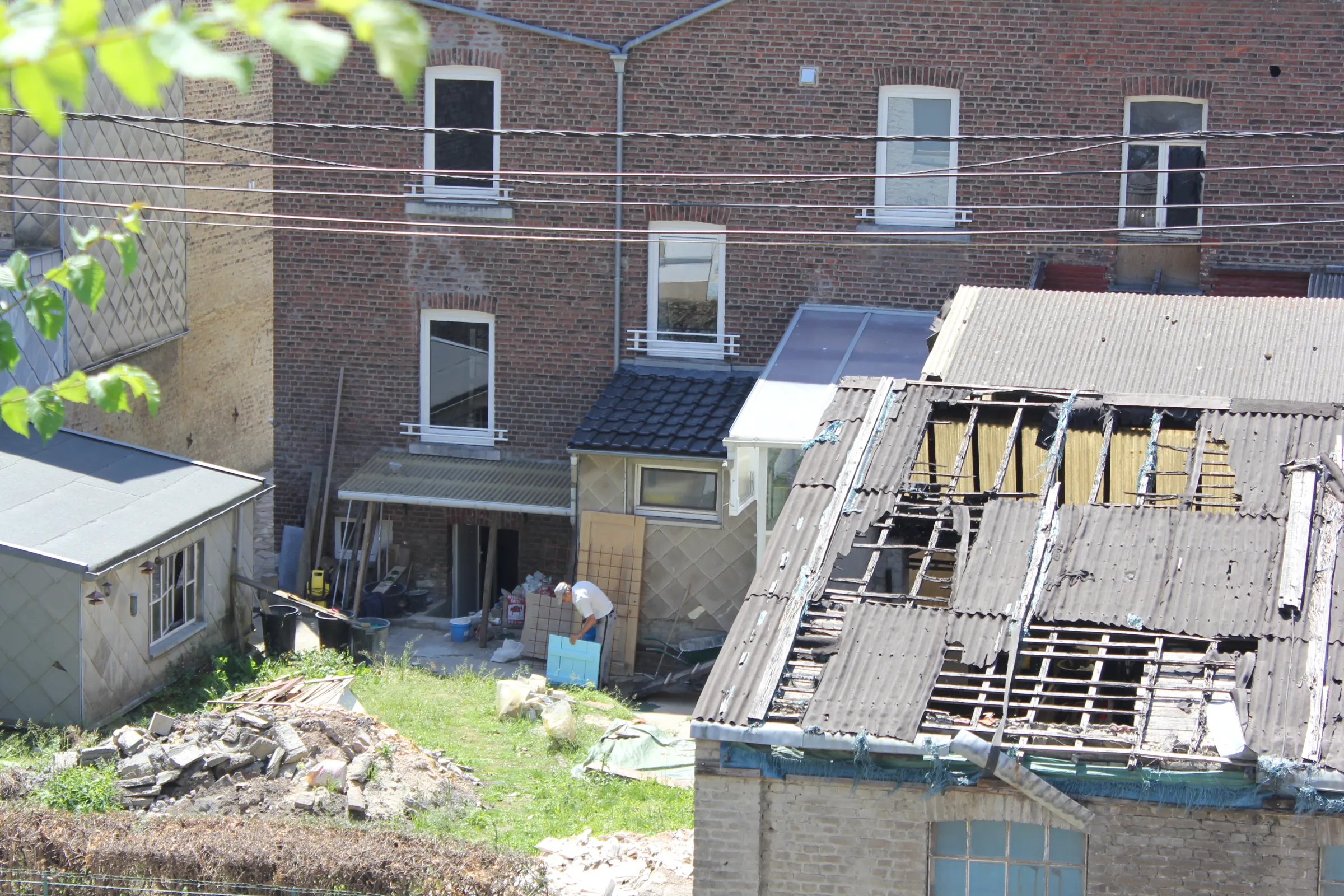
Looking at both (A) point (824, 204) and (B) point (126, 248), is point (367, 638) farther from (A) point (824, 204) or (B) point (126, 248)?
(B) point (126, 248)

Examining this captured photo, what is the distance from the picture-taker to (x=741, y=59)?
19531mm

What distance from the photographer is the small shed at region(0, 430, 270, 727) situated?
15086 millimetres

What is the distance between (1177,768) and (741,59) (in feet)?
42.8

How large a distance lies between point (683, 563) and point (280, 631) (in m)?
4.66

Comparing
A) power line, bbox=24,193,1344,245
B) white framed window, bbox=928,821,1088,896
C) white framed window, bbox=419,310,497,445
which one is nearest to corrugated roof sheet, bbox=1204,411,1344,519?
white framed window, bbox=928,821,1088,896

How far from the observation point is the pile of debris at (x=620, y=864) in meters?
12.4

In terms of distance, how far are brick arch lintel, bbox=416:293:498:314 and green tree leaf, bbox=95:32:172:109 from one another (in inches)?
677

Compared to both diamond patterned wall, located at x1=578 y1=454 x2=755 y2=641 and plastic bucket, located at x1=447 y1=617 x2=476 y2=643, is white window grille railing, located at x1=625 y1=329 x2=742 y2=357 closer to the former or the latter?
diamond patterned wall, located at x1=578 y1=454 x2=755 y2=641

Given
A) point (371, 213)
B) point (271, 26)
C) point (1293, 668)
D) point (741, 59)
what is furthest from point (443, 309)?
Result: point (271, 26)

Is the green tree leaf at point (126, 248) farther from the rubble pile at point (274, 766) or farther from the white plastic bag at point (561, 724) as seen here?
the white plastic bag at point (561, 724)

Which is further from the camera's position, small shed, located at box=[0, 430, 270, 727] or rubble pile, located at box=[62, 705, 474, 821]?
small shed, located at box=[0, 430, 270, 727]

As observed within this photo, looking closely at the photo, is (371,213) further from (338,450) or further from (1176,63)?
(1176,63)

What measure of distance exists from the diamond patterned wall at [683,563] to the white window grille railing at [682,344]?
72.3 inches

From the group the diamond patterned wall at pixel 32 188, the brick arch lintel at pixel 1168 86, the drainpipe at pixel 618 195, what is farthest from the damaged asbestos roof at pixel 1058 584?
the diamond patterned wall at pixel 32 188
